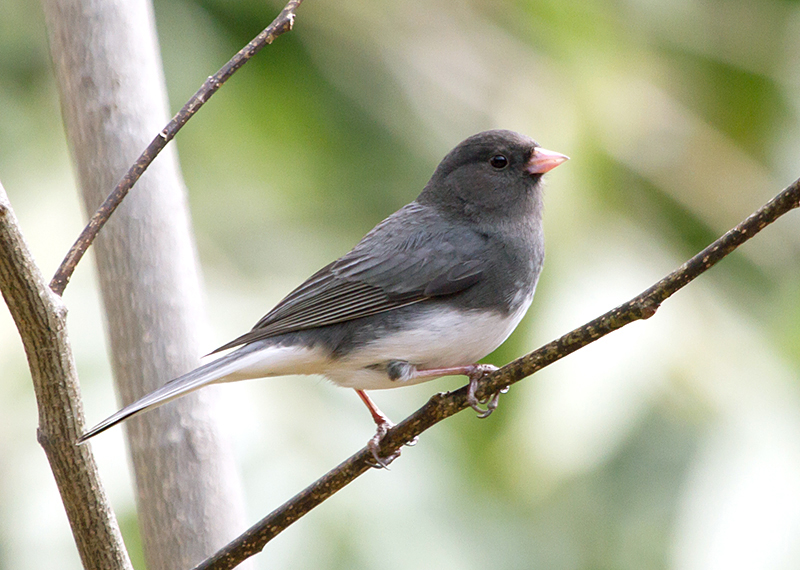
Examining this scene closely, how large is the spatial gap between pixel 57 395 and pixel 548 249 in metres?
2.36

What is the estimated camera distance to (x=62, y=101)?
69.9 inches

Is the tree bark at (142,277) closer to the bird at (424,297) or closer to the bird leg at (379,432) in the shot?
the bird at (424,297)

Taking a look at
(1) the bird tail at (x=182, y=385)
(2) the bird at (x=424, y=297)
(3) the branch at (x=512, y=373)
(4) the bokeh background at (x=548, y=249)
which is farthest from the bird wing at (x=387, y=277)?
(4) the bokeh background at (x=548, y=249)

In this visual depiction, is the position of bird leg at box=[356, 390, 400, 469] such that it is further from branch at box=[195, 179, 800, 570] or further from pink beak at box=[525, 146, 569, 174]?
pink beak at box=[525, 146, 569, 174]

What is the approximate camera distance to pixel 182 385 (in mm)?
1535

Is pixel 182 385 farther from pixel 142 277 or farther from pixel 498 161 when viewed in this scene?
pixel 498 161

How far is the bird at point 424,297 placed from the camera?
1899mm

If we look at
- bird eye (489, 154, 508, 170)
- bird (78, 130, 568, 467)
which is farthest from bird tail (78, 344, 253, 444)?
bird eye (489, 154, 508, 170)

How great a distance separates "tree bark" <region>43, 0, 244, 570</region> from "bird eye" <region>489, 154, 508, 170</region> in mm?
855

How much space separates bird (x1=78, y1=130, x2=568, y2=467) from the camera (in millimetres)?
1899

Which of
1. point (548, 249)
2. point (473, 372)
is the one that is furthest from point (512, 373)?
point (548, 249)

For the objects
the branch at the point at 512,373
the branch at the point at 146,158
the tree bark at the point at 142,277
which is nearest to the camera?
the branch at the point at 512,373

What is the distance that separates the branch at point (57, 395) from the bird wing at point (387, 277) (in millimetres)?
653

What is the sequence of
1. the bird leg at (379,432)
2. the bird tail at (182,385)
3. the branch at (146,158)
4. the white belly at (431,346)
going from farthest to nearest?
1. the white belly at (431,346)
2. the bird leg at (379,432)
3. the bird tail at (182,385)
4. the branch at (146,158)
